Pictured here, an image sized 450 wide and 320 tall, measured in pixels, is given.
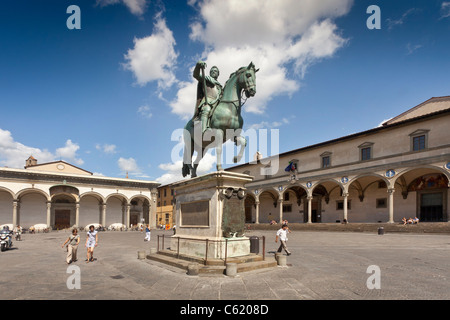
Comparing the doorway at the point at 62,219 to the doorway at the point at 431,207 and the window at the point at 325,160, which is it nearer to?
the window at the point at 325,160

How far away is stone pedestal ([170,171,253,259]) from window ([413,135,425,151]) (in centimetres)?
2233

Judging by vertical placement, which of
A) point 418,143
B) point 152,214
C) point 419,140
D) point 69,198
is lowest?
point 152,214

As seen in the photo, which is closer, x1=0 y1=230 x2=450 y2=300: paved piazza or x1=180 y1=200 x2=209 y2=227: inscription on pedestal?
x1=0 y1=230 x2=450 y2=300: paved piazza

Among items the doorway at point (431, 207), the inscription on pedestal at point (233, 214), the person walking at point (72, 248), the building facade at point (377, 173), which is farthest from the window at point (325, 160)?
the person walking at point (72, 248)

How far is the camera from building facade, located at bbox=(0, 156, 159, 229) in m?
32.6

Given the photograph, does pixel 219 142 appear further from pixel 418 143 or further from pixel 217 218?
pixel 418 143

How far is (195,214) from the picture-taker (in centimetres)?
814

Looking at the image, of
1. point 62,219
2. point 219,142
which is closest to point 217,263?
point 219,142

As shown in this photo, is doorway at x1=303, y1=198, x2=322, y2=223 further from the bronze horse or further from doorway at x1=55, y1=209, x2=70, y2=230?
doorway at x1=55, y1=209, x2=70, y2=230

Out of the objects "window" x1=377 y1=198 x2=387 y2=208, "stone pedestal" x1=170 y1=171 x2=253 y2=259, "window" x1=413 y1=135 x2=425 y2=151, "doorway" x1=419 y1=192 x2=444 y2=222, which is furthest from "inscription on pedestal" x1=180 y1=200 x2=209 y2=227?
"window" x1=377 y1=198 x2=387 y2=208

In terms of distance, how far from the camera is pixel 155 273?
6.88 m

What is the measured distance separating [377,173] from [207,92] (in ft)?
74.9
